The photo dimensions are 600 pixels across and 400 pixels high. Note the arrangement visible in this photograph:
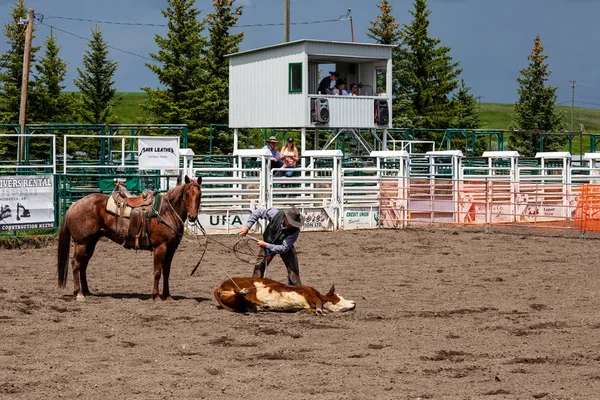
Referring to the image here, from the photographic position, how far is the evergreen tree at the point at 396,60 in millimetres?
46219

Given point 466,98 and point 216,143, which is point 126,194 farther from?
point 466,98

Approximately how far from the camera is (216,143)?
42625 mm

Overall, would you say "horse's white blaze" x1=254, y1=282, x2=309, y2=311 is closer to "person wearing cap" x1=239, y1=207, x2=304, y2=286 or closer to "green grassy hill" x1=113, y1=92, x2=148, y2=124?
"person wearing cap" x1=239, y1=207, x2=304, y2=286

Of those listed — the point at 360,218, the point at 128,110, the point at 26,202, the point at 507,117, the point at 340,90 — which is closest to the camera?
the point at 26,202

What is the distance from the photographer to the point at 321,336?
356 inches

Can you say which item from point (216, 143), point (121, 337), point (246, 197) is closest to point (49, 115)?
point (216, 143)

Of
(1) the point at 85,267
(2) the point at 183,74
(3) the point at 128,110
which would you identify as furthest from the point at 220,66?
(3) the point at 128,110

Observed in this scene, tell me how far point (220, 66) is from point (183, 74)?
2814 millimetres

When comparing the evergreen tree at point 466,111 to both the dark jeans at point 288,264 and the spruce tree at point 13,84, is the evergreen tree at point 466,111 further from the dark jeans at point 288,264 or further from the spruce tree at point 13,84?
the dark jeans at point 288,264

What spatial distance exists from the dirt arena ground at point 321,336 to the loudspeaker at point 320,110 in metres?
12.7

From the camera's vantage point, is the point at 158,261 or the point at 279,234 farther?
the point at 158,261

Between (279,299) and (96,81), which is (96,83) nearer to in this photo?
(96,81)

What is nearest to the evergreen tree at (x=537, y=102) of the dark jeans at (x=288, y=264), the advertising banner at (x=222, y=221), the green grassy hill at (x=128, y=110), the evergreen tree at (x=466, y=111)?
the evergreen tree at (x=466, y=111)

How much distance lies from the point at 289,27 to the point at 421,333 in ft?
84.3
